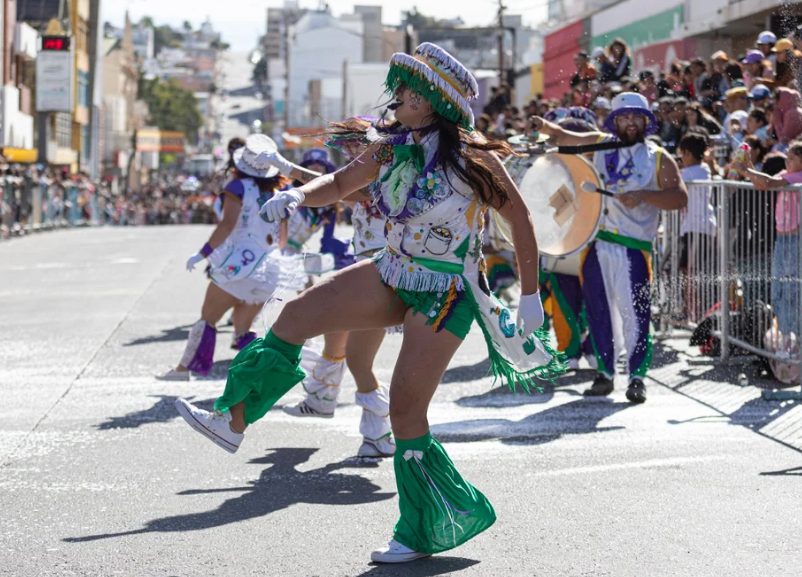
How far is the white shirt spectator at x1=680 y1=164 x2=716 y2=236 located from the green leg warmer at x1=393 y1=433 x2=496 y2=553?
6.34 meters

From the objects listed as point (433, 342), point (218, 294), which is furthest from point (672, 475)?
point (218, 294)

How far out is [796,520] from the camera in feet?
20.0

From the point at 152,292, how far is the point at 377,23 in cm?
11123

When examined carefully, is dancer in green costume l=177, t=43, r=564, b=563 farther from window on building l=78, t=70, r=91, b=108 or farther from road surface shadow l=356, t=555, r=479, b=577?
window on building l=78, t=70, r=91, b=108

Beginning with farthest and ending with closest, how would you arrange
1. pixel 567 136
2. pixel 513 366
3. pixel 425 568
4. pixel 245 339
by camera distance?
pixel 245 339 < pixel 567 136 < pixel 513 366 < pixel 425 568

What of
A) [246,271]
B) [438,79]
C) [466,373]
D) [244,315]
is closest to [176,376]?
[244,315]

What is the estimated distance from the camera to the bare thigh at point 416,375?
5.58m

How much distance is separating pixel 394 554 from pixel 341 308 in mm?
915

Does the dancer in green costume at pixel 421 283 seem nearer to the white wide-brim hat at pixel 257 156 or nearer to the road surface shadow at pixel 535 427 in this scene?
the white wide-brim hat at pixel 257 156

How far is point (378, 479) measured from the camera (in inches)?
280

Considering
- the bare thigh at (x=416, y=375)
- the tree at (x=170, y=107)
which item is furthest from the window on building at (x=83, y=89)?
the bare thigh at (x=416, y=375)

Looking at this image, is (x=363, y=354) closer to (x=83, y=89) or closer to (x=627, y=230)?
(x=627, y=230)

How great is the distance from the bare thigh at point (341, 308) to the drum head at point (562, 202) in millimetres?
3654

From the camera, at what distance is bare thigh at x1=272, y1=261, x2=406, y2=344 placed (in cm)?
564
